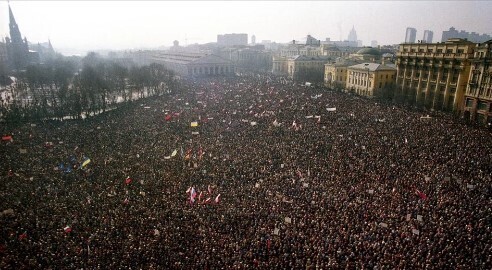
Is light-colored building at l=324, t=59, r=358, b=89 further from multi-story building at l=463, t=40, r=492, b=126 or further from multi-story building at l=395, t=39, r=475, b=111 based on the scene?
multi-story building at l=463, t=40, r=492, b=126

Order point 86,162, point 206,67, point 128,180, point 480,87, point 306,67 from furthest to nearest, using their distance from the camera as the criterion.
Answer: point 206,67, point 306,67, point 480,87, point 86,162, point 128,180

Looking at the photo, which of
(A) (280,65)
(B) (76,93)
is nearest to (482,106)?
(B) (76,93)

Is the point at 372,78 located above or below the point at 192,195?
above

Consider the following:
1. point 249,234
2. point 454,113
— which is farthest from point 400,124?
point 249,234

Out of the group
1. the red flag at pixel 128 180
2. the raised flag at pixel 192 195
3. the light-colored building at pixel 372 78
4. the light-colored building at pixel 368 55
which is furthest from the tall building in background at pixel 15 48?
the raised flag at pixel 192 195

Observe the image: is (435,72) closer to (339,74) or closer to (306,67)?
(339,74)

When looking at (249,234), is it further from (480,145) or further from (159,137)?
(480,145)
